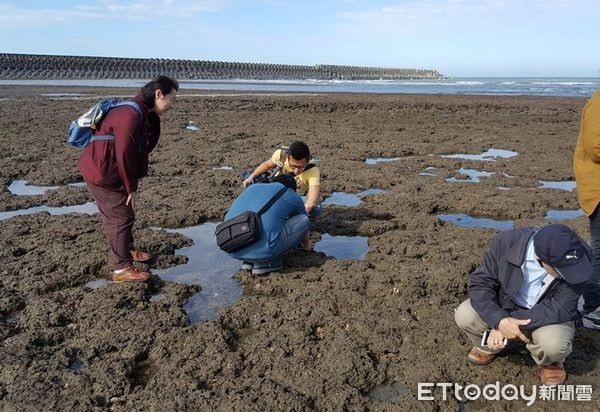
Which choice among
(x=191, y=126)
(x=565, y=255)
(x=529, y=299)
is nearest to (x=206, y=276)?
(x=529, y=299)

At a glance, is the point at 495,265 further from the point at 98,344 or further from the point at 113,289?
the point at 113,289

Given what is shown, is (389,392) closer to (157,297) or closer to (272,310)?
(272,310)

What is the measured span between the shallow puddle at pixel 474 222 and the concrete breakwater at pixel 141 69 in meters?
46.2

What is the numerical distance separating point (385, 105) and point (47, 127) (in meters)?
12.6

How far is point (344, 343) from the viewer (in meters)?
3.32

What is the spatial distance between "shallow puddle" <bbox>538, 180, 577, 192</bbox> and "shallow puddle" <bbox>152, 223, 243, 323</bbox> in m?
5.20

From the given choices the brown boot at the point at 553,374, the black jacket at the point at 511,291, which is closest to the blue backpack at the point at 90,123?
the black jacket at the point at 511,291

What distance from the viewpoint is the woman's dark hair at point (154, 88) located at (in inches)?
160

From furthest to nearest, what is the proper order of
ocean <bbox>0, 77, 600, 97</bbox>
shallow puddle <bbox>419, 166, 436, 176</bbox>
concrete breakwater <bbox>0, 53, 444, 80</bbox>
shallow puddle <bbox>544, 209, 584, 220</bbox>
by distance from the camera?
1. concrete breakwater <bbox>0, 53, 444, 80</bbox>
2. ocean <bbox>0, 77, 600, 97</bbox>
3. shallow puddle <bbox>419, 166, 436, 176</bbox>
4. shallow puddle <bbox>544, 209, 584, 220</bbox>

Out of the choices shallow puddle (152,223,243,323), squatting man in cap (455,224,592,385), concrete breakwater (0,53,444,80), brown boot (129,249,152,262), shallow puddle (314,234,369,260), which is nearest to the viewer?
squatting man in cap (455,224,592,385)

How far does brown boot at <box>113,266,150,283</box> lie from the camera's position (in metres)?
4.22

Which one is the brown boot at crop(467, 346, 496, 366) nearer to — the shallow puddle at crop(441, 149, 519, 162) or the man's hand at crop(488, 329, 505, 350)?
Result: the man's hand at crop(488, 329, 505, 350)

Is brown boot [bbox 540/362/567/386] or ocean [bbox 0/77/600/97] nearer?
brown boot [bbox 540/362/567/386]

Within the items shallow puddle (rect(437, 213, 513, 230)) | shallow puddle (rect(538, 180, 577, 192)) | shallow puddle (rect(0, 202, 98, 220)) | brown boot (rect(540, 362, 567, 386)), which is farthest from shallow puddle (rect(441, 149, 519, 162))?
brown boot (rect(540, 362, 567, 386))
